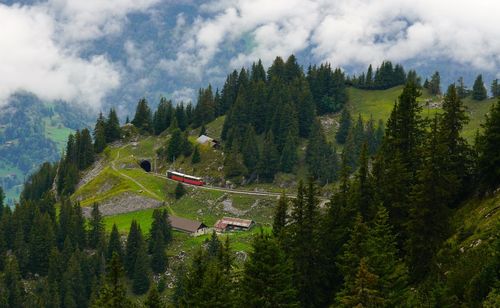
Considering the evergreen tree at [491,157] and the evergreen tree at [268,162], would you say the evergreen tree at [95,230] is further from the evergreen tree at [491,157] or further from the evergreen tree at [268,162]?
the evergreen tree at [491,157]

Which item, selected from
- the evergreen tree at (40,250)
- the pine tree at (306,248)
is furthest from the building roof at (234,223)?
the pine tree at (306,248)

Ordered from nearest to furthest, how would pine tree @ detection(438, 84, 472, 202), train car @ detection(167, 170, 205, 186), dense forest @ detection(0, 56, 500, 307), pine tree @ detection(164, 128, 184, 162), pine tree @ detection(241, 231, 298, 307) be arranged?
dense forest @ detection(0, 56, 500, 307)
pine tree @ detection(241, 231, 298, 307)
pine tree @ detection(438, 84, 472, 202)
train car @ detection(167, 170, 205, 186)
pine tree @ detection(164, 128, 184, 162)

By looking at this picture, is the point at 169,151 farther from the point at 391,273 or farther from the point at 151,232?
the point at 391,273

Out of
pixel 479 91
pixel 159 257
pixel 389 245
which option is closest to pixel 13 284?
pixel 159 257

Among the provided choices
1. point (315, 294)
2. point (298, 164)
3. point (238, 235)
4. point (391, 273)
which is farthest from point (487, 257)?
point (298, 164)

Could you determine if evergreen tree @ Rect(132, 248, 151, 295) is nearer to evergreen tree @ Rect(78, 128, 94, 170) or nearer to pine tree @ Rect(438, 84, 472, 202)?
evergreen tree @ Rect(78, 128, 94, 170)

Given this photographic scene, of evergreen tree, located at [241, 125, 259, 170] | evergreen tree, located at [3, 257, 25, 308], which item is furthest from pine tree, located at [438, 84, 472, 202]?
evergreen tree, located at [241, 125, 259, 170]

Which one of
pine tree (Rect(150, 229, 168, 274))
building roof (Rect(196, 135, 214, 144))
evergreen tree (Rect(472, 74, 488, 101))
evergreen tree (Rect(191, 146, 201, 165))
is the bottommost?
pine tree (Rect(150, 229, 168, 274))

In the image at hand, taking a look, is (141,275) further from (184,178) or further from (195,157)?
(195,157)
